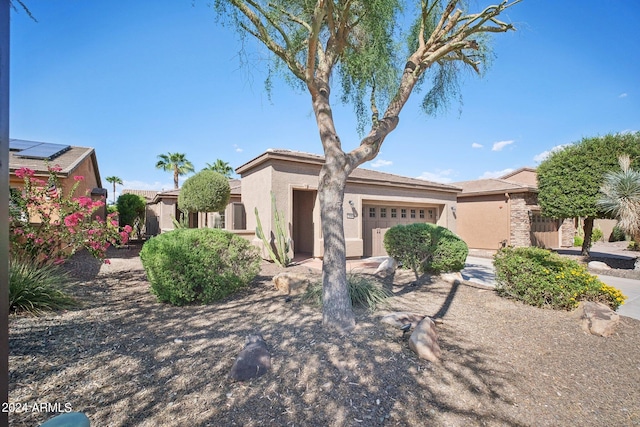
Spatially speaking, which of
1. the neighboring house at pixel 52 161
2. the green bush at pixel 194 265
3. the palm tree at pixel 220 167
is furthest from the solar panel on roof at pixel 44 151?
the palm tree at pixel 220 167

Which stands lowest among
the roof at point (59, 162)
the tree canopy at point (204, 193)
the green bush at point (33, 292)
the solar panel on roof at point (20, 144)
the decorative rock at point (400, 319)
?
the decorative rock at point (400, 319)

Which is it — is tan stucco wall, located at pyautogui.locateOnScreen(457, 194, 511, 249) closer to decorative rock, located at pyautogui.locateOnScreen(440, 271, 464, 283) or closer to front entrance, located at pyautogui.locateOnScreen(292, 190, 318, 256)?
decorative rock, located at pyautogui.locateOnScreen(440, 271, 464, 283)

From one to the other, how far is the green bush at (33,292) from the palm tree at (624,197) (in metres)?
16.6

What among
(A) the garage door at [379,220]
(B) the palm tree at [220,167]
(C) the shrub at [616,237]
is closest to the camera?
(A) the garage door at [379,220]

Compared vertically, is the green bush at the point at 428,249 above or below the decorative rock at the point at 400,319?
above

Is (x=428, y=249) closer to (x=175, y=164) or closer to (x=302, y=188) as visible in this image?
(x=302, y=188)

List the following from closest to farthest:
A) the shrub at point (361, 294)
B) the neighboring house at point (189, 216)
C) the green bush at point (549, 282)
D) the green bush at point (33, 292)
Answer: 1. the green bush at point (33, 292)
2. the shrub at point (361, 294)
3. the green bush at point (549, 282)
4. the neighboring house at point (189, 216)

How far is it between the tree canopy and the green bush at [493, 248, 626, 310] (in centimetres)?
1077

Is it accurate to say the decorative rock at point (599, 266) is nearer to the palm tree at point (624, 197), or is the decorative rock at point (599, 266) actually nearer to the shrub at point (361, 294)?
the palm tree at point (624, 197)

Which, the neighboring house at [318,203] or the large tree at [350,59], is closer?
the large tree at [350,59]

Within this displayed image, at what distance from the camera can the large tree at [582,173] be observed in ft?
40.9

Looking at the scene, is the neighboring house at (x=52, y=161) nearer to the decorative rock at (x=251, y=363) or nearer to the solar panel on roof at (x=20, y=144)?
the solar panel on roof at (x=20, y=144)

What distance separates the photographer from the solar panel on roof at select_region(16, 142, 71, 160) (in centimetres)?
1019

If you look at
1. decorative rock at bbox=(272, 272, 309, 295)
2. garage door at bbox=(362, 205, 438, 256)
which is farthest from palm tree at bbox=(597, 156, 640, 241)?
decorative rock at bbox=(272, 272, 309, 295)
